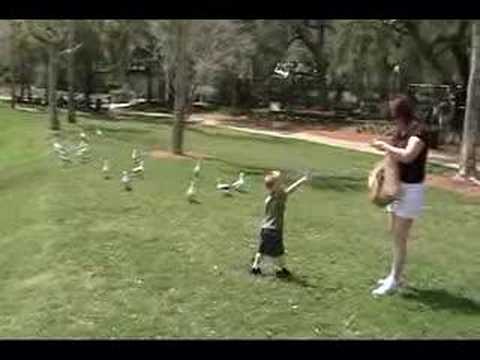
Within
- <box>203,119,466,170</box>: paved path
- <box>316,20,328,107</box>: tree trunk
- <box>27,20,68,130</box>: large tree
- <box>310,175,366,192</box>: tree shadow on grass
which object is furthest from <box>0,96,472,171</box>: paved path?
<box>27,20,68,130</box>: large tree

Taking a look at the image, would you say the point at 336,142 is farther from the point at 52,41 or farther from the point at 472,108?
the point at 472,108

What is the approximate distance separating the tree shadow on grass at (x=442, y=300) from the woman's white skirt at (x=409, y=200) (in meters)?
0.78

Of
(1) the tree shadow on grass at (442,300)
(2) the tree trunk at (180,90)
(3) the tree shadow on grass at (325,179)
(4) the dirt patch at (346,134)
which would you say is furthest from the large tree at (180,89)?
(1) the tree shadow on grass at (442,300)

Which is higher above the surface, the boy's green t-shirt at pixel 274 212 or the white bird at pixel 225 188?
the boy's green t-shirt at pixel 274 212

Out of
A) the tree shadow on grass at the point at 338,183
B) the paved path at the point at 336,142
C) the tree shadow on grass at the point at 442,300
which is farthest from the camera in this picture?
the paved path at the point at 336,142

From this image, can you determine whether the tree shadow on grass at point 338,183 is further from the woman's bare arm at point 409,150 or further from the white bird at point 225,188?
the woman's bare arm at point 409,150

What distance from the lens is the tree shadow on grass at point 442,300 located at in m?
6.58

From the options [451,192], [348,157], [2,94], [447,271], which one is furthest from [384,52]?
[2,94]

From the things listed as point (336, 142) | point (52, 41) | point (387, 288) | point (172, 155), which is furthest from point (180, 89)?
point (387, 288)

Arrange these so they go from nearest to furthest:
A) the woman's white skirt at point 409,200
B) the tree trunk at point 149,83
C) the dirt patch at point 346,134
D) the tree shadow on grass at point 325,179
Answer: the woman's white skirt at point 409,200 < the tree shadow on grass at point 325,179 < the dirt patch at point 346,134 < the tree trunk at point 149,83

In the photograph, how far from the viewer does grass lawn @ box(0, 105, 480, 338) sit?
614cm

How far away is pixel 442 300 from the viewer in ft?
22.5

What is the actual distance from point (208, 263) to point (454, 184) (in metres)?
10.8

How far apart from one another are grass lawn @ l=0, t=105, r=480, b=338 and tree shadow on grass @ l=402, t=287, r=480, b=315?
0.02 m
